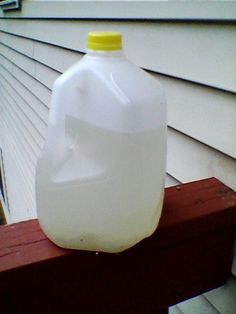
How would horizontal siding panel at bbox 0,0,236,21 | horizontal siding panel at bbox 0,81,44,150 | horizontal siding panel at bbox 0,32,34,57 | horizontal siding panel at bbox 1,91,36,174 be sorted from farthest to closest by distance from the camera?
horizontal siding panel at bbox 1,91,36,174
horizontal siding panel at bbox 0,81,44,150
horizontal siding panel at bbox 0,32,34,57
horizontal siding panel at bbox 0,0,236,21

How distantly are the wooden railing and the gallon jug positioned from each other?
2.1 inches

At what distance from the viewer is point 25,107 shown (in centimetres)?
357

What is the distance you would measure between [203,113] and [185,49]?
21 centimetres

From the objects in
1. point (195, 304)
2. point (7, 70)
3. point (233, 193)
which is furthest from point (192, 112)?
point (7, 70)

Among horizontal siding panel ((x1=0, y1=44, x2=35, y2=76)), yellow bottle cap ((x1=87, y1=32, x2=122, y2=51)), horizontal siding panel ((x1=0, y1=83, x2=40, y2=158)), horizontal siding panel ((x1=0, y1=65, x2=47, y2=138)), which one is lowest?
horizontal siding panel ((x1=0, y1=83, x2=40, y2=158))

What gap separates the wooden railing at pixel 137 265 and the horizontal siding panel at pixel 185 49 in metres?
0.33

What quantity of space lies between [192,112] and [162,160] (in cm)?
34

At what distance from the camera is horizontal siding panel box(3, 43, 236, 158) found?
2.74ft

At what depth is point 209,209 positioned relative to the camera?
790 mm

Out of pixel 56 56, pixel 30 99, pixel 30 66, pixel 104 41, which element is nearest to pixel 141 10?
pixel 104 41

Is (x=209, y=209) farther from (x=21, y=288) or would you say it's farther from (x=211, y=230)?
(x=21, y=288)

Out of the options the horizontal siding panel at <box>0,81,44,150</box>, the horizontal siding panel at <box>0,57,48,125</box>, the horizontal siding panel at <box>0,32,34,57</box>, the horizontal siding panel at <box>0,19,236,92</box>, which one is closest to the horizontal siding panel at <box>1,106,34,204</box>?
the horizontal siding panel at <box>0,81,44,150</box>

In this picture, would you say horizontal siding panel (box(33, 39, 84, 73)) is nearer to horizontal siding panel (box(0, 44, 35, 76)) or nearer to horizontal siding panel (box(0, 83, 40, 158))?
horizontal siding panel (box(0, 44, 35, 76))

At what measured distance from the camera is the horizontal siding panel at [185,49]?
0.80 m
